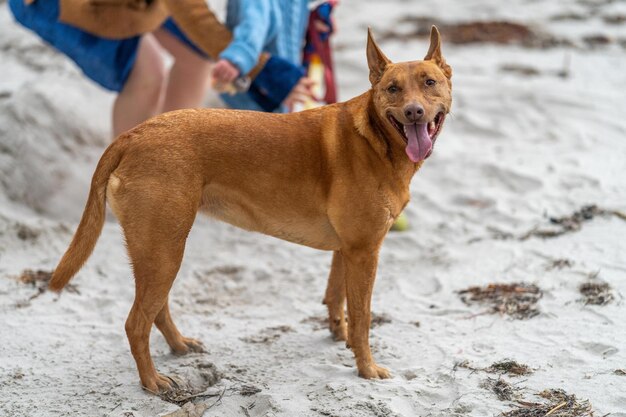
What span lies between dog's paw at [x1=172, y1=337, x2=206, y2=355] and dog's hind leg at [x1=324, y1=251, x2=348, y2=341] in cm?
67

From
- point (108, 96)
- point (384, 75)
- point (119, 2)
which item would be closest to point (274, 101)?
point (119, 2)

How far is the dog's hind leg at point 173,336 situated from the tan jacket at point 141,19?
165cm

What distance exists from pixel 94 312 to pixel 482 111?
13.5ft

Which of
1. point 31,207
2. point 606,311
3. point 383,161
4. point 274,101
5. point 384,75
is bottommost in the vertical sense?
point 31,207

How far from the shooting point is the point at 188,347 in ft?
12.9

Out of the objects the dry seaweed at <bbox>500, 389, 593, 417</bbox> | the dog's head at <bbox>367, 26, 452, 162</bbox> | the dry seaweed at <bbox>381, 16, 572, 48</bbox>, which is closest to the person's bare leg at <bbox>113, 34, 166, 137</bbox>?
the dog's head at <bbox>367, 26, 452, 162</bbox>

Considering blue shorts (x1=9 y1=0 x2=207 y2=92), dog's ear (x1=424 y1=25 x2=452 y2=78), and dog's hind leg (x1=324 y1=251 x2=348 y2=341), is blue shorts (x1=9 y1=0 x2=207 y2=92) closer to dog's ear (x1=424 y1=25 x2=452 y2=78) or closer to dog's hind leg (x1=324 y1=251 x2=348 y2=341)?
dog's hind leg (x1=324 y1=251 x2=348 y2=341)

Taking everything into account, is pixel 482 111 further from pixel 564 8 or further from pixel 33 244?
pixel 33 244

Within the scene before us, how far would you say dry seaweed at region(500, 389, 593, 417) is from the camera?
3186 mm

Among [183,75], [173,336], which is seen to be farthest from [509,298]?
[183,75]

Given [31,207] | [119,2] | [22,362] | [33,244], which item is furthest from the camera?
[31,207]

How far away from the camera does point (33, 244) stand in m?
5.12

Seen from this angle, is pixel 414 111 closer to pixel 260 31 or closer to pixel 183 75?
pixel 260 31

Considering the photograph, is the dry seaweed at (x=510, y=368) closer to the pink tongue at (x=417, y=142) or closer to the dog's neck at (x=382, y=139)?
the dog's neck at (x=382, y=139)
